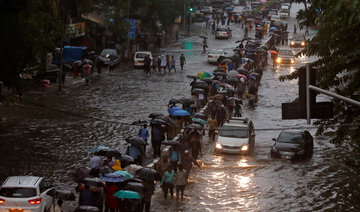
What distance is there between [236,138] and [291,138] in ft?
7.97

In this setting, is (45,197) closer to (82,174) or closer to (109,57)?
(82,174)

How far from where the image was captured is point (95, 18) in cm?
5775

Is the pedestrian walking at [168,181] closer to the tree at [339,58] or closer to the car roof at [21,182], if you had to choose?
the car roof at [21,182]

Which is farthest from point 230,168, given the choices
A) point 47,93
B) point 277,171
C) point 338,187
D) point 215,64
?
point 215,64

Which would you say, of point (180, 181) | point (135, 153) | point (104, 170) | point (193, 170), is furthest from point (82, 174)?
point (193, 170)

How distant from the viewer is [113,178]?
17.6 m

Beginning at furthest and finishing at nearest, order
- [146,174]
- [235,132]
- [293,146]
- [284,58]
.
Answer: [284,58] → [235,132] → [293,146] → [146,174]

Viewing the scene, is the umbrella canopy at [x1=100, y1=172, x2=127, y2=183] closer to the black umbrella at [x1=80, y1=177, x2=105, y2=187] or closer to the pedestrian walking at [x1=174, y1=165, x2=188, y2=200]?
the black umbrella at [x1=80, y1=177, x2=105, y2=187]

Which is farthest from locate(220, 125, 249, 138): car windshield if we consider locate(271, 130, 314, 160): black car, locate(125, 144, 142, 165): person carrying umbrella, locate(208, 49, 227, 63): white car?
locate(208, 49, 227, 63): white car

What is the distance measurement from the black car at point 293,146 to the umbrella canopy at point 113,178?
11860mm

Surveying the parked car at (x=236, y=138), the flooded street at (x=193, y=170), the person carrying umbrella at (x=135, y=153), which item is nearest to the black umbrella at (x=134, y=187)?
the flooded street at (x=193, y=170)

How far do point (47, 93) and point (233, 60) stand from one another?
19.3m

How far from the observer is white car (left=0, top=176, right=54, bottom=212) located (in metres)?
16.6

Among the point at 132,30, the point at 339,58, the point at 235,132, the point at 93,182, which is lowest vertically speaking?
the point at 235,132
